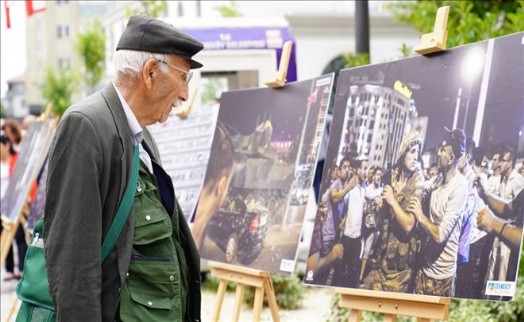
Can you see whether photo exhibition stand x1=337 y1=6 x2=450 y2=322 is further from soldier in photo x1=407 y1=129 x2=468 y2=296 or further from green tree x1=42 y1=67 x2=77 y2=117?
green tree x1=42 y1=67 x2=77 y2=117

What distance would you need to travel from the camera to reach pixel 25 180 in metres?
11.6

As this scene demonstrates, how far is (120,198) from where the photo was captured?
11.5 feet

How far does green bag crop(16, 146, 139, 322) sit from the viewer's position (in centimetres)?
348

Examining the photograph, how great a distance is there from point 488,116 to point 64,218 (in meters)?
1.90

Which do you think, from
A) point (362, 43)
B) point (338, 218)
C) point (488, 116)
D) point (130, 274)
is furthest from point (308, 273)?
point (362, 43)

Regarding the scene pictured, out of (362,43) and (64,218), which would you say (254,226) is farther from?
(362,43)

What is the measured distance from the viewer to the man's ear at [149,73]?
3.62 m

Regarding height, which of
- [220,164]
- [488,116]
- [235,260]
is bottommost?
[235,260]

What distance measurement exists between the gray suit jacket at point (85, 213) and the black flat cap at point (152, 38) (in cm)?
28

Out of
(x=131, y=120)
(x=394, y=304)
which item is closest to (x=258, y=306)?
(x=394, y=304)

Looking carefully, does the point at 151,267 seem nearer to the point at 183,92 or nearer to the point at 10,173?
the point at 183,92

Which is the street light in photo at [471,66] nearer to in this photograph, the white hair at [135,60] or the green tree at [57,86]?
the white hair at [135,60]

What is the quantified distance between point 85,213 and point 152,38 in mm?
696

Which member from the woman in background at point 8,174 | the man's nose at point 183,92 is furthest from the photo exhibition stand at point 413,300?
the woman in background at point 8,174
